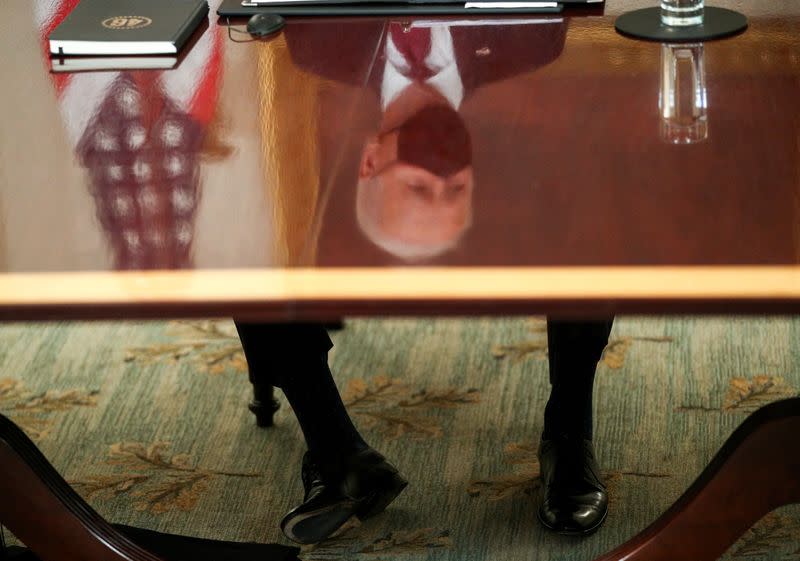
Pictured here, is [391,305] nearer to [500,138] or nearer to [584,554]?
[500,138]

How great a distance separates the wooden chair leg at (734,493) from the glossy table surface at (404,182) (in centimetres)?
30

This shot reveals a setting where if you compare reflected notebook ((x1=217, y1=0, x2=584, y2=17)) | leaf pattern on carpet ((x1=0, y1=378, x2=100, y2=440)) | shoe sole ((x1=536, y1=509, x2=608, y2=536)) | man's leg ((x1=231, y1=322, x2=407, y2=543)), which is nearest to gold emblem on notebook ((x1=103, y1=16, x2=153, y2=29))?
reflected notebook ((x1=217, y1=0, x2=584, y2=17))

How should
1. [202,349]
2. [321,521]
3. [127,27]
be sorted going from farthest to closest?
1. [202,349]
2. [321,521]
3. [127,27]

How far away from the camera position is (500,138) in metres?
1.31

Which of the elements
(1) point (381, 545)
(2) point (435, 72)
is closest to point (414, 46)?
(2) point (435, 72)

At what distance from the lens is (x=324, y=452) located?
1.85 metres

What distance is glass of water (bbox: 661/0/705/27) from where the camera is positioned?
1617 mm

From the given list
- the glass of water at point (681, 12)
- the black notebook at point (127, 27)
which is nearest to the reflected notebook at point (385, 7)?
the black notebook at point (127, 27)

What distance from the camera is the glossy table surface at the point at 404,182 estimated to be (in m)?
1.04

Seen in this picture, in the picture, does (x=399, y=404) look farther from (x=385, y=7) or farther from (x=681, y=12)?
(x=681, y=12)

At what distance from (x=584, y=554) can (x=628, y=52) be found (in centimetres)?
72

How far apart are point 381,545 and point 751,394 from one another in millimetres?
760

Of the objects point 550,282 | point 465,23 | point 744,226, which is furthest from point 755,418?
point 465,23

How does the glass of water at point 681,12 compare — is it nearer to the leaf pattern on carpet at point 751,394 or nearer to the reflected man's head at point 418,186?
the reflected man's head at point 418,186
